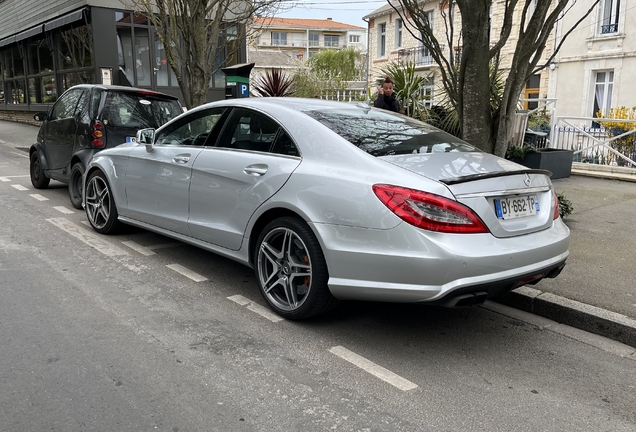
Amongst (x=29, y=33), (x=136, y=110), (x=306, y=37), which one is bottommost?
(x=136, y=110)

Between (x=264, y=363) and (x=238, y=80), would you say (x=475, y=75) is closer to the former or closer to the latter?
(x=264, y=363)

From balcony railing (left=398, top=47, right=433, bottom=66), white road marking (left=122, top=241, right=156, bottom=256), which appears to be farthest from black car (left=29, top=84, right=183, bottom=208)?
balcony railing (left=398, top=47, right=433, bottom=66)

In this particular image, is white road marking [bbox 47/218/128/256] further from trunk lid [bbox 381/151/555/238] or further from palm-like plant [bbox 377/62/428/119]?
palm-like plant [bbox 377/62/428/119]

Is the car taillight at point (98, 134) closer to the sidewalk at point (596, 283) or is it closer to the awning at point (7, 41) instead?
the sidewalk at point (596, 283)

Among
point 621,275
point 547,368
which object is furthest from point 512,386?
point 621,275

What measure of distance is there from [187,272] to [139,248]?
3.31 feet

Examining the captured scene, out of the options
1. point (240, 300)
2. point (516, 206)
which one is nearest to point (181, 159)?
point (240, 300)

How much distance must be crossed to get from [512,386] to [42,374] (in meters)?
2.62

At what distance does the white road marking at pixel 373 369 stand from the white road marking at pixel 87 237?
9.79 ft

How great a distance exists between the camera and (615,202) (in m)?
8.64

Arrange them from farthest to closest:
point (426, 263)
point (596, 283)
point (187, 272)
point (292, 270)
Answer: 1. point (187, 272)
2. point (596, 283)
3. point (292, 270)
4. point (426, 263)

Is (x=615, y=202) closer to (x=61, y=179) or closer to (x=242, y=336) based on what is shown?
(x=242, y=336)

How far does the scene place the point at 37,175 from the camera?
935 cm

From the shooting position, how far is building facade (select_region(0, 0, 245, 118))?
1748cm
